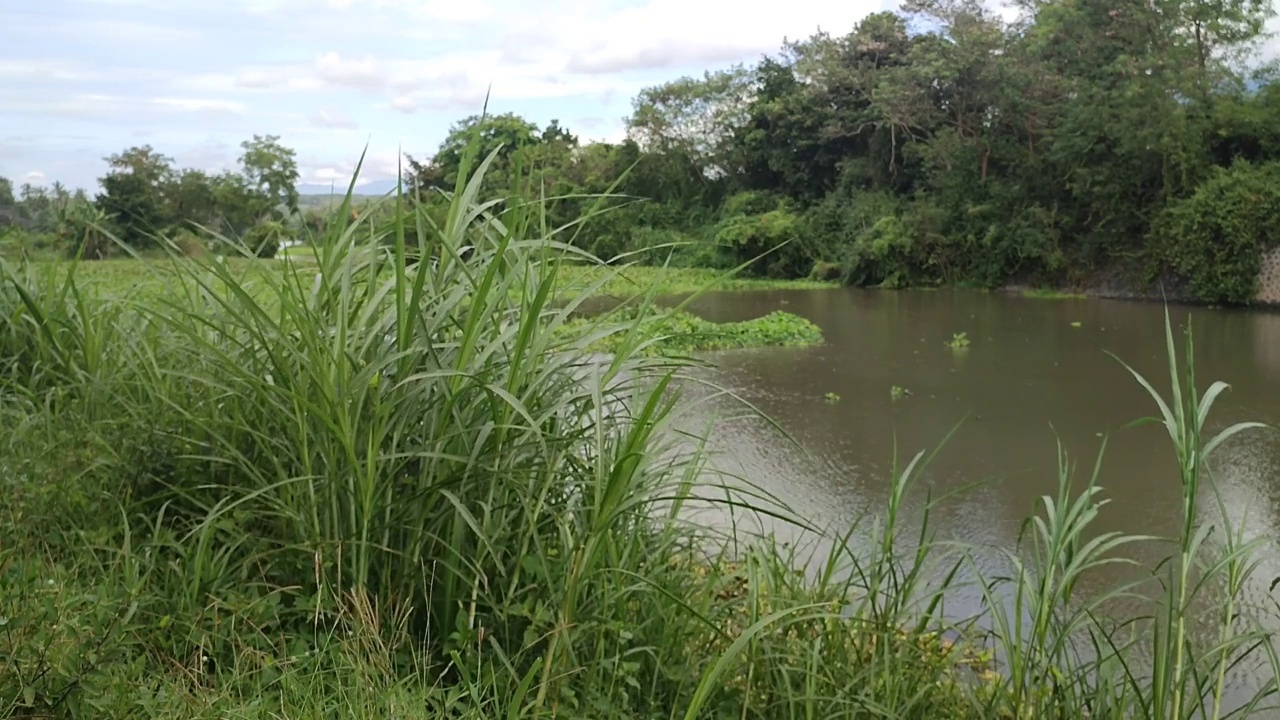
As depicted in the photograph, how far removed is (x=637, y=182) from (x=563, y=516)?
1939 cm

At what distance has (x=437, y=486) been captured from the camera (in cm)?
148

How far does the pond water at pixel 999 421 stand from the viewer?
3.58 meters

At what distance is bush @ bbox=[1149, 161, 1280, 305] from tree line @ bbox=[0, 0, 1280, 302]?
24 mm

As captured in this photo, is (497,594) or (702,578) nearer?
(497,594)

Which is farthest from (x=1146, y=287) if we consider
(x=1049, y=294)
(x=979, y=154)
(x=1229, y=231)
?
(x=979, y=154)

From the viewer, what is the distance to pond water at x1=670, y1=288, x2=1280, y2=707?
358 centimetres

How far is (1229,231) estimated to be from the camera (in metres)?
11.1

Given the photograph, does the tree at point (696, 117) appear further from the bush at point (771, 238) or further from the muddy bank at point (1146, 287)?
the muddy bank at point (1146, 287)

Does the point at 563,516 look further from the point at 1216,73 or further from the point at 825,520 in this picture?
the point at 1216,73

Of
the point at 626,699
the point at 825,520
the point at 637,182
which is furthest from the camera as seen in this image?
the point at 637,182

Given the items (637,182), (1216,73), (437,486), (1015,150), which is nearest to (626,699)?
(437,486)

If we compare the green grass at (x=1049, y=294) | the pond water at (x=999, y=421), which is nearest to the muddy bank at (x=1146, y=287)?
the green grass at (x=1049, y=294)

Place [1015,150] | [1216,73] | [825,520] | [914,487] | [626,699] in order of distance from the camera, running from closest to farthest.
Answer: [626,699] → [825,520] → [914,487] → [1216,73] → [1015,150]

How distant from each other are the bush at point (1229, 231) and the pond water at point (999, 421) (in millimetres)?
977
